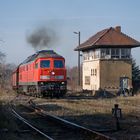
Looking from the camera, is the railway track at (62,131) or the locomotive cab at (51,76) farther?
the locomotive cab at (51,76)

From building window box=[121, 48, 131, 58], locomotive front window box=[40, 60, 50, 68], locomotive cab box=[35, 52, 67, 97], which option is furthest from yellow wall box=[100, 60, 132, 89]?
locomotive front window box=[40, 60, 50, 68]

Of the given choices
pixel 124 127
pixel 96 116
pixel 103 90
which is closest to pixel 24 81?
pixel 103 90

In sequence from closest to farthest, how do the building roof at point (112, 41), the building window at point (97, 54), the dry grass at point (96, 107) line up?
the dry grass at point (96, 107) < the building roof at point (112, 41) < the building window at point (97, 54)

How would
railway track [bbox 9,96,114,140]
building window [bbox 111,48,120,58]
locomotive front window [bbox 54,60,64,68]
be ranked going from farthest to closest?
building window [bbox 111,48,120,58], locomotive front window [bbox 54,60,64,68], railway track [bbox 9,96,114,140]

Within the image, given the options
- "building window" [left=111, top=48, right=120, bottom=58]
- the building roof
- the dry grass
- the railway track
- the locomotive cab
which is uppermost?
the building roof

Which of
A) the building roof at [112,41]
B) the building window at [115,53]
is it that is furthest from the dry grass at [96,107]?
the building roof at [112,41]

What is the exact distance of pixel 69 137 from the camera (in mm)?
14469

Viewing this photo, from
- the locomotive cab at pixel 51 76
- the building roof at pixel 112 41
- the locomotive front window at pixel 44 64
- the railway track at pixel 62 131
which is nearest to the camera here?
the railway track at pixel 62 131

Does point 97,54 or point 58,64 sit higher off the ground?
point 97,54

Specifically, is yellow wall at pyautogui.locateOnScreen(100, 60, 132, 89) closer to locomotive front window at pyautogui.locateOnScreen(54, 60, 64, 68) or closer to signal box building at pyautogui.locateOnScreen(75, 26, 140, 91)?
signal box building at pyautogui.locateOnScreen(75, 26, 140, 91)

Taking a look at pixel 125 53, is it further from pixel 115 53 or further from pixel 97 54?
pixel 97 54

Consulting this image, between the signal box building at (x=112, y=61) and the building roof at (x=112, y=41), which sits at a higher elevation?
the building roof at (x=112, y=41)

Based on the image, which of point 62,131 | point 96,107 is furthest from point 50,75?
point 62,131

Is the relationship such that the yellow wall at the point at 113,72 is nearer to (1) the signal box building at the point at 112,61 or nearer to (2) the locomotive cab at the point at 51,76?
(1) the signal box building at the point at 112,61
